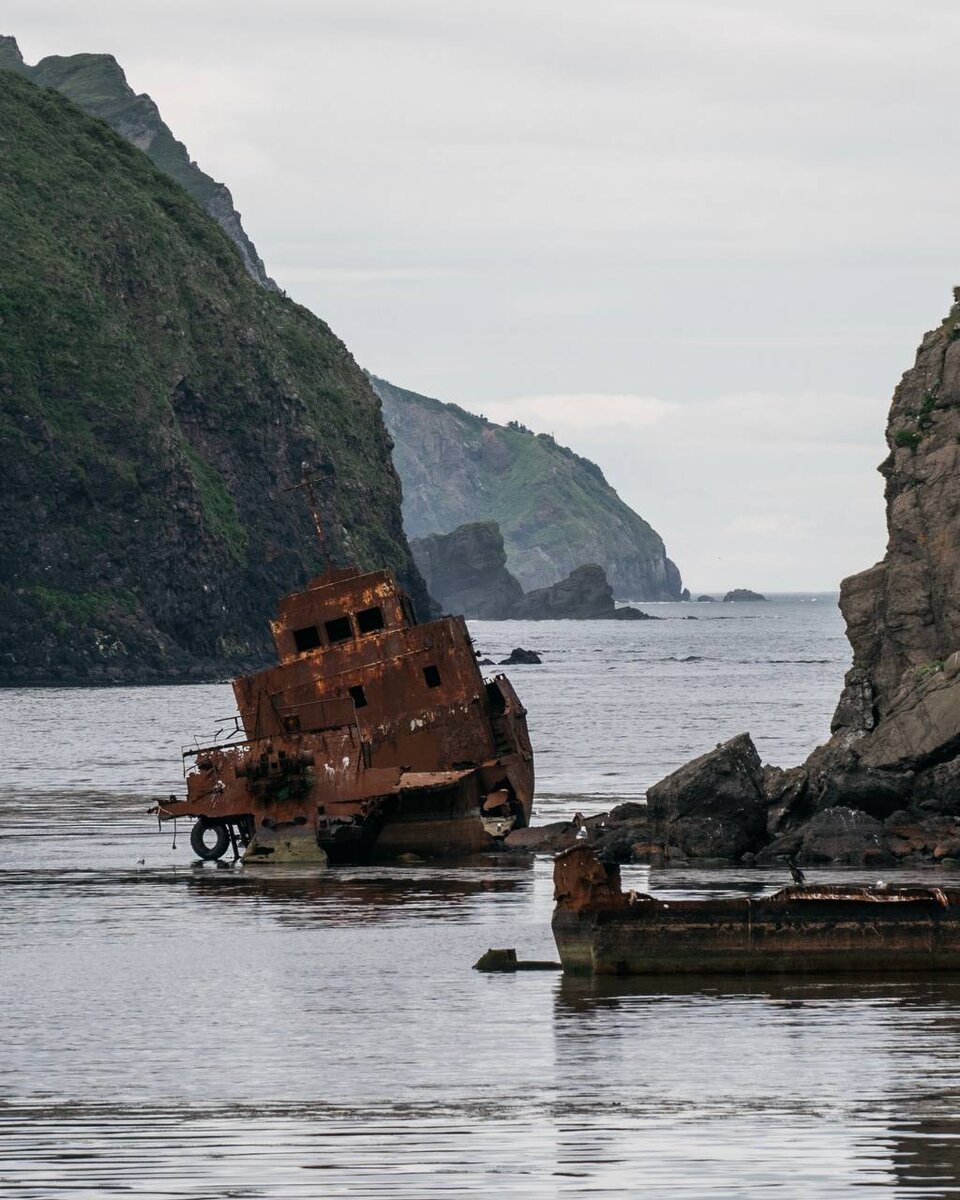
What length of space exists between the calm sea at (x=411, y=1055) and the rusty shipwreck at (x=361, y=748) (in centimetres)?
183

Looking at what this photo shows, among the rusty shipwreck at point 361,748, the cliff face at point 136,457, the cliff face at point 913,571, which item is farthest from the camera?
the cliff face at point 136,457

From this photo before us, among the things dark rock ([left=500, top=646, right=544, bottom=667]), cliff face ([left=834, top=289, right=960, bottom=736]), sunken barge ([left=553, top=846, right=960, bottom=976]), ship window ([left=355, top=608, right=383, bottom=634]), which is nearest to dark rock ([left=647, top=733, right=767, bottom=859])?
cliff face ([left=834, top=289, right=960, bottom=736])

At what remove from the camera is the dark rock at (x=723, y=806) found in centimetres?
A: 4159

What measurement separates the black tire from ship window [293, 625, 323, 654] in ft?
16.4

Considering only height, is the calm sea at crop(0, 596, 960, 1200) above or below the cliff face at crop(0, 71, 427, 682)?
below

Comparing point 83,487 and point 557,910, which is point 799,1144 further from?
point 83,487

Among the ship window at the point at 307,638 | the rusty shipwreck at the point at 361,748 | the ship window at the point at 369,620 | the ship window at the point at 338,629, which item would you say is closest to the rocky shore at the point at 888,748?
the rusty shipwreck at the point at 361,748

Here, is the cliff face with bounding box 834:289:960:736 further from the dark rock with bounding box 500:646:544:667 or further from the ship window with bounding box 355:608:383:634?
the dark rock with bounding box 500:646:544:667

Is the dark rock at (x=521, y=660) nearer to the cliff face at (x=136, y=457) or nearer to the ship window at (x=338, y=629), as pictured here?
the cliff face at (x=136, y=457)

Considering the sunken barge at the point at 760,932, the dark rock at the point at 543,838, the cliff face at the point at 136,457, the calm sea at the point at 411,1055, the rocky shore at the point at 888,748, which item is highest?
the cliff face at the point at 136,457

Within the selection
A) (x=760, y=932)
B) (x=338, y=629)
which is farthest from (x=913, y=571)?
(x=760, y=932)

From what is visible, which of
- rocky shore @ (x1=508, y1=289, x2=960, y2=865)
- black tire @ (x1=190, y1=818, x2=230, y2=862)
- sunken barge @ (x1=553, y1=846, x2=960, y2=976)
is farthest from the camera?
black tire @ (x1=190, y1=818, x2=230, y2=862)

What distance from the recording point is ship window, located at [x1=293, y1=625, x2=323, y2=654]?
49531 millimetres

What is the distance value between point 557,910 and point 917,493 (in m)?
22.2
